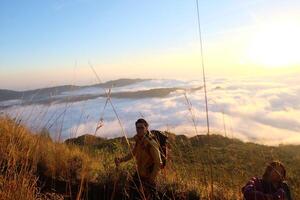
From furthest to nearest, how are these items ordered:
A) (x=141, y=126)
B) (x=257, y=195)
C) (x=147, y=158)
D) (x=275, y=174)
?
(x=147, y=158) < (x=141, y=126) < (x=275, y=174) < (x=257, y=195)

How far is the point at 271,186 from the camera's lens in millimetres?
4566

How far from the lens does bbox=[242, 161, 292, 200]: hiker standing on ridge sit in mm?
4363

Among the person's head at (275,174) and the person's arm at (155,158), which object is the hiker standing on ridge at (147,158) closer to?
the person's arm at (155,158)

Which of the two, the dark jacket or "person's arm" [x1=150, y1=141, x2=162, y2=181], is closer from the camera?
the dark jacket

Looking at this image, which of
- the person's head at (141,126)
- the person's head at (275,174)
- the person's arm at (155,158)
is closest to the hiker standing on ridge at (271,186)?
the person's head at (275,174)

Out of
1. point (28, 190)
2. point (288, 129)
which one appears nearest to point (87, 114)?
point (28, 190)

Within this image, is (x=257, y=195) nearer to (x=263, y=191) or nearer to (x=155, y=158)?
(x=263, y=191)

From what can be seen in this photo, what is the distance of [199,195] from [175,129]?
271cm

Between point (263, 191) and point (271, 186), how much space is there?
10 centimetres

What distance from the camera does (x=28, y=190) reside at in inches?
120

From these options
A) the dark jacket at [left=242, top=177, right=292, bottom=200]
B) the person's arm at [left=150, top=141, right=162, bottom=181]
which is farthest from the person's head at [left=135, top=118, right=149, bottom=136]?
the dark jacket at [left=242, top=177, right=292, bottom=200]

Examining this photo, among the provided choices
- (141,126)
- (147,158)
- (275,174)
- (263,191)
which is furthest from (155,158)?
(275,174)

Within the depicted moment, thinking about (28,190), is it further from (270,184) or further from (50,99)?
(270,184)

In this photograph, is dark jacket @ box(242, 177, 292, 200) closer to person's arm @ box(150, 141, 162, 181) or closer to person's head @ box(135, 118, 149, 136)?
person's arm @ box(150, 141, 162, 181)
